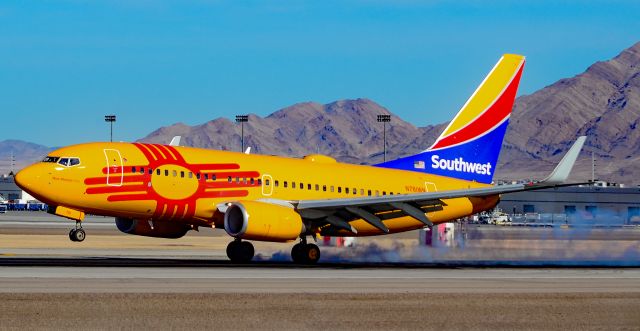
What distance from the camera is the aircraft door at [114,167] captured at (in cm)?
4750

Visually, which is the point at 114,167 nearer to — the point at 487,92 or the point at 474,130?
the point at 474,130

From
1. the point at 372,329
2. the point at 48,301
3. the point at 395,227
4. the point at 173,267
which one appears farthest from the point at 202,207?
the point at 372,329

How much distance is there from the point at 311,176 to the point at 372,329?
29.2 m

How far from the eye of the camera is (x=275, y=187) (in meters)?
51.5

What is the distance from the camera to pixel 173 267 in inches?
1735

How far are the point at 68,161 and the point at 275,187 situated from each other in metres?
9.67

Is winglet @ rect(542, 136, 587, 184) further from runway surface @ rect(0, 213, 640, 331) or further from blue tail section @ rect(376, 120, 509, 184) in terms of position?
blue tail section @ rect(376, 120, 509, 184)

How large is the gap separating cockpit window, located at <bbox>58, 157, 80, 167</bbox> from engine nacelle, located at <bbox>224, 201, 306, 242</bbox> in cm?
670

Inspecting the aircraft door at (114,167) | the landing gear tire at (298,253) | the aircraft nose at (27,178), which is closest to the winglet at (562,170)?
the landing gear tire at (298,253)

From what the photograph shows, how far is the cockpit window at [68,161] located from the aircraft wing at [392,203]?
9.70 m

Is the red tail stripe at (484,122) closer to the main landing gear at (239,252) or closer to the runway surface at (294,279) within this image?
the main landing gear at (239,252)

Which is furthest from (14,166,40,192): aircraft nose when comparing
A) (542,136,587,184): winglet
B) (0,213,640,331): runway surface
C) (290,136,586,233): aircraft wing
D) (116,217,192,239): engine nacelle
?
(542,136,587,184): winglet

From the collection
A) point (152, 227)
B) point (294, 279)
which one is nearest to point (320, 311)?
point (294, 279)

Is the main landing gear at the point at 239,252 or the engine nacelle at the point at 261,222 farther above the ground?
the engine nacelle at the point at 261,222
